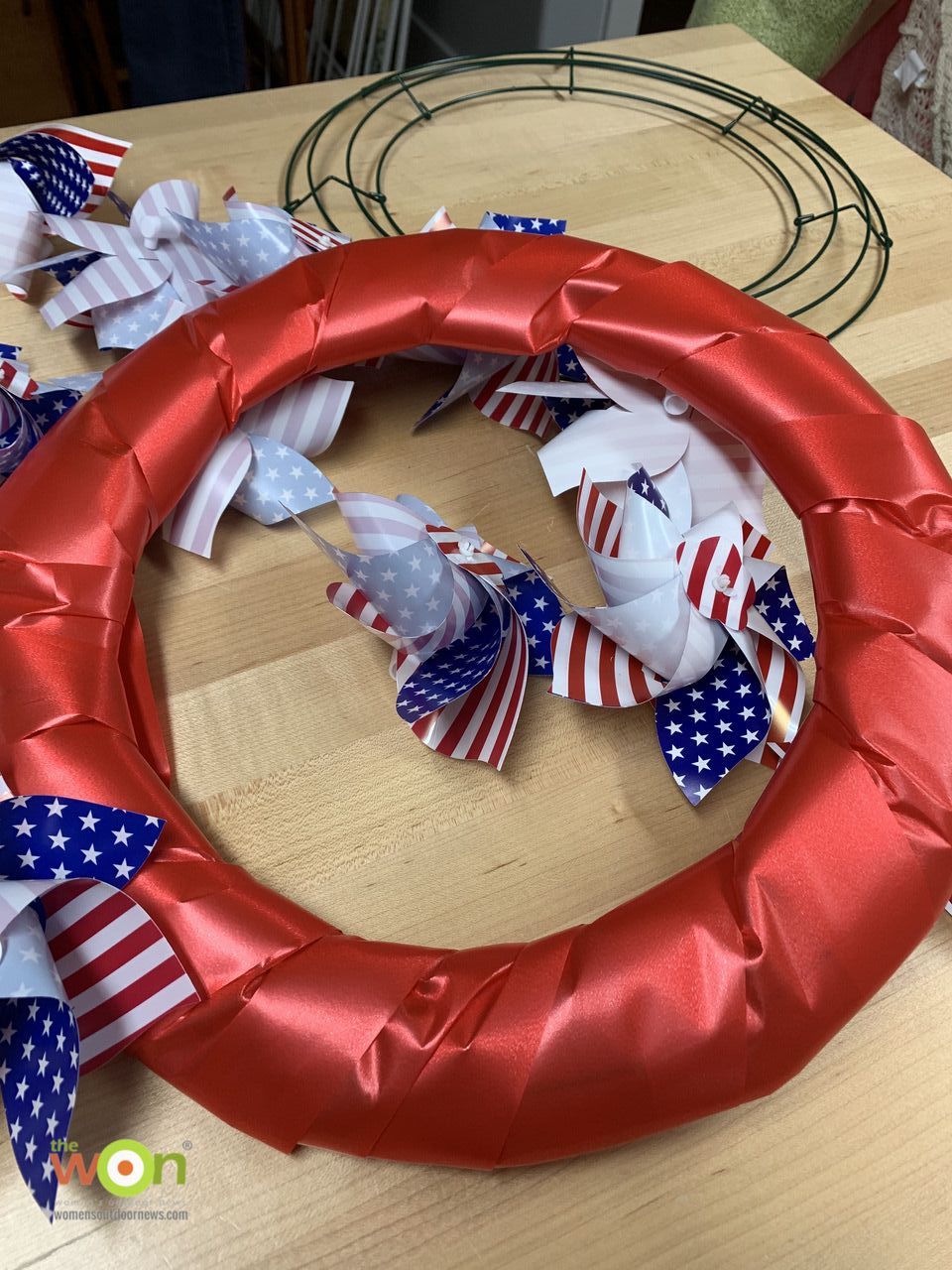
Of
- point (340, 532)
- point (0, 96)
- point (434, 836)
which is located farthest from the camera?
point (0, 96)

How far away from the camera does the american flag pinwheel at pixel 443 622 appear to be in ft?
1.68

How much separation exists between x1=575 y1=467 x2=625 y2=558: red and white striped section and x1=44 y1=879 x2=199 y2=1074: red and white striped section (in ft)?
0.96

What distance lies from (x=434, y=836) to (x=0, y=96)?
5.00 feet

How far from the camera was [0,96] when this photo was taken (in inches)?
61.6

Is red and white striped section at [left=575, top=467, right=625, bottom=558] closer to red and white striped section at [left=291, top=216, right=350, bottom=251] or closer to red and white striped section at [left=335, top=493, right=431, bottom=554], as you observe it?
red and white striped section at [left=335, top=493, right=431, bottom=554]

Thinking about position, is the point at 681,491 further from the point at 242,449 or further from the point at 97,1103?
the point at 97,1103

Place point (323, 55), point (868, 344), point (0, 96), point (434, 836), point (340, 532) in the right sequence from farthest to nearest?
point (323, 55) → point (0, 96) → point (868, 344) → point (340, 532) → point (434, 836)

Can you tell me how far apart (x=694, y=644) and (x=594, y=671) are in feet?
0.17

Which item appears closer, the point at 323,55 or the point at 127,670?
the point at 127,670

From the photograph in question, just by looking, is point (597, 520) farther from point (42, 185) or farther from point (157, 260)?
point (42, 185)

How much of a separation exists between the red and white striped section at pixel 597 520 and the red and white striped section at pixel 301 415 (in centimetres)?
16

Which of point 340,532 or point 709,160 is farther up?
point 709,160

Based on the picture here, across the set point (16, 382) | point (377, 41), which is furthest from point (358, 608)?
point (377, 41)

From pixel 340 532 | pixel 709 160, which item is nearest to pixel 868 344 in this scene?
pixel 709 160
